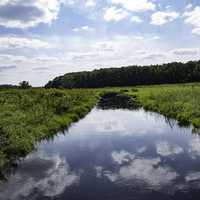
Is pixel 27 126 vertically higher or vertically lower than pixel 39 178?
higher

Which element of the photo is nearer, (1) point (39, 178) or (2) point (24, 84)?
A: (1) point (39, 178)

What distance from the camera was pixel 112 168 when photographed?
17.6 metres

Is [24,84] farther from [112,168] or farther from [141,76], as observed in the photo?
[112,168]

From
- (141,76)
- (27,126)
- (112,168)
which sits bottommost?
(112,168)

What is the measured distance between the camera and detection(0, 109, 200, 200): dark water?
13.8m

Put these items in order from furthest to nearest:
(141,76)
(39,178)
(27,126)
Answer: (141,76) < (27,126) < (39,178)

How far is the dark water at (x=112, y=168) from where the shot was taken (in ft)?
45.2

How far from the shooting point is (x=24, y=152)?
20.2 meters

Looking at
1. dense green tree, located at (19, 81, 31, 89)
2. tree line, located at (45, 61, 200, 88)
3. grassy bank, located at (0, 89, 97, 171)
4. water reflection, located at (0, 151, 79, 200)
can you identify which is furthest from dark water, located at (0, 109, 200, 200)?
tree line, located at (45, 61, 200, 88)

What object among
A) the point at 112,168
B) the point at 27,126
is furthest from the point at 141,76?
the point at 112,168

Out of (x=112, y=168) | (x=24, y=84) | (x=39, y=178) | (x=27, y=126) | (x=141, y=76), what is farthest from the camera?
(x=141, y=76)

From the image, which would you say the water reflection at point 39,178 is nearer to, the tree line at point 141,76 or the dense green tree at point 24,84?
the dense green tree at point 24,84

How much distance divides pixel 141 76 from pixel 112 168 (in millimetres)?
121576

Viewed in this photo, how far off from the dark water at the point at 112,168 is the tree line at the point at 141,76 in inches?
4027
